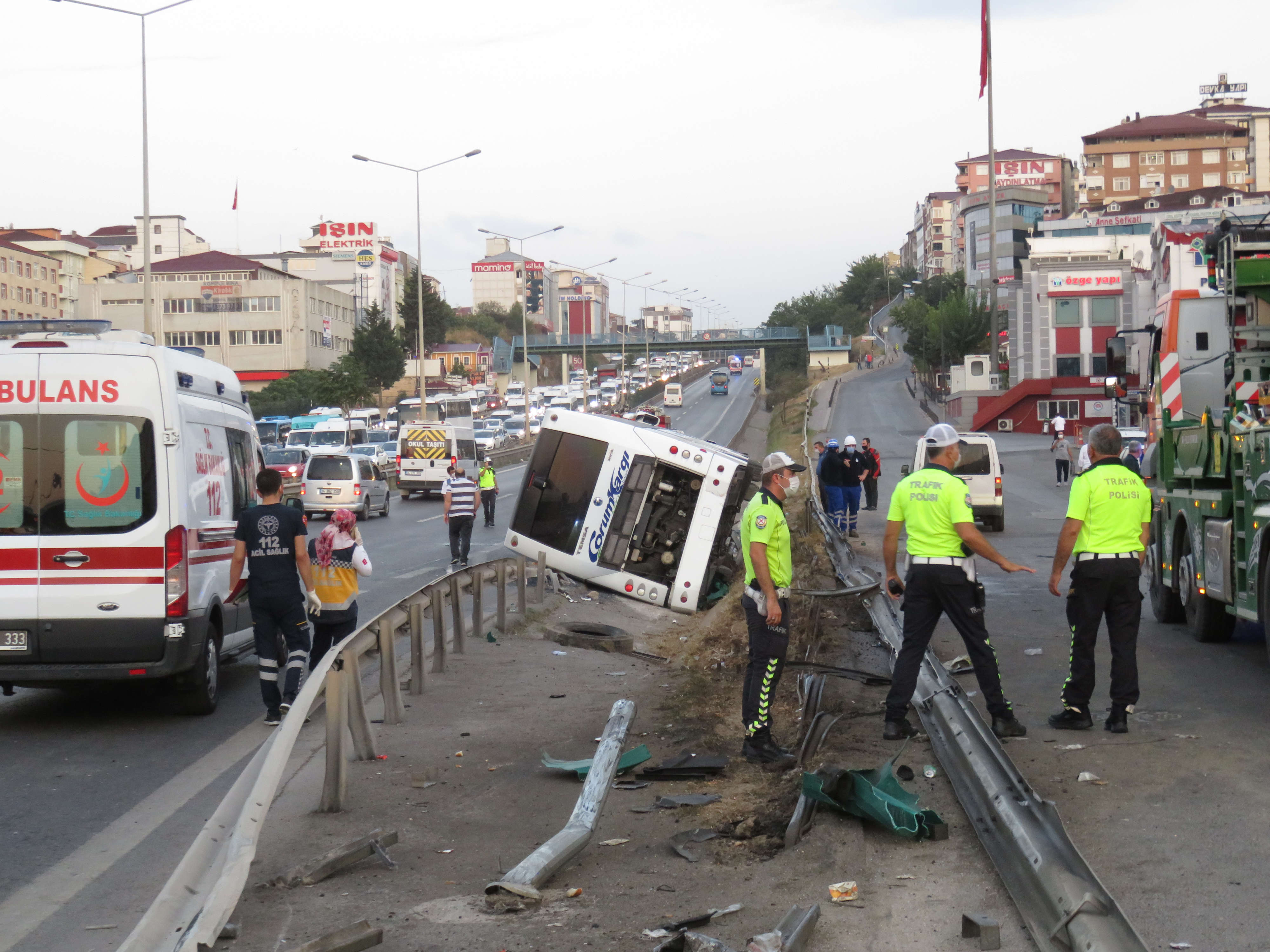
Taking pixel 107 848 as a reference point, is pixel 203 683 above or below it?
above

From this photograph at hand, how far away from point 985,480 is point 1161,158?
353 feet

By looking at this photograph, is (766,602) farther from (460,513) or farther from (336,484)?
(336,484)

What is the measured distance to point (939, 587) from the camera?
25.7 feet

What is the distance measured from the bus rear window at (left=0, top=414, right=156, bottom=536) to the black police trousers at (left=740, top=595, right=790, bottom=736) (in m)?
4.24

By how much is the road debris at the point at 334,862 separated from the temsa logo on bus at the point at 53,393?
4.22m

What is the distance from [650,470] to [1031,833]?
10428 mm

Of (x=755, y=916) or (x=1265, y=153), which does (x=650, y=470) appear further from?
(x=1265, y=153)

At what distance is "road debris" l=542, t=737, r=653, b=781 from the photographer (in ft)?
25.4

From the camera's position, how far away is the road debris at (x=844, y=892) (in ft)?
16.8

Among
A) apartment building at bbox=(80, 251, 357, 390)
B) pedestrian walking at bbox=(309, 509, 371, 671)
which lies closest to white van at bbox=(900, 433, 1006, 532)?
pedestrian walking at bbox=(309, 509, 371, 671)

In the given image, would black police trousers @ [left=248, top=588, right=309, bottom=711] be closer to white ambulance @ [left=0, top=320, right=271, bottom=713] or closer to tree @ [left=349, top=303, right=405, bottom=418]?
white ambulance @ [left=0, top=320, right=271, bottom=713]

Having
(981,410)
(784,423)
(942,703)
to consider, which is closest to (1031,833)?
(942,703)

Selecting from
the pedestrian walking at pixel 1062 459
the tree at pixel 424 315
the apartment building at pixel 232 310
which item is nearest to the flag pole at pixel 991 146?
the pedestrian walking at pixel 1062 459

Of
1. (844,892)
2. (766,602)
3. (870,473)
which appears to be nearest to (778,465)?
(766,602)
